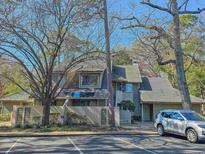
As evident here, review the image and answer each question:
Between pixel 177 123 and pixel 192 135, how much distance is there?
1.62m

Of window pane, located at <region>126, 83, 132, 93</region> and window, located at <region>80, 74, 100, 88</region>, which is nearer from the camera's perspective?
window, located at <region>80, 74, 100, 88</region>

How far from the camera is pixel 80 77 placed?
35.9m

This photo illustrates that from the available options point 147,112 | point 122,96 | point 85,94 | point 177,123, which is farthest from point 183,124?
point 147,112

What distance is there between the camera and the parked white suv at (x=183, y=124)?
15898 mm

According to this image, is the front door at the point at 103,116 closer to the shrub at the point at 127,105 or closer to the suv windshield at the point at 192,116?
the shrub at the point at 127,105

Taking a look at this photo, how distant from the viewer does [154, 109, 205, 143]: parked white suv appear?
15898 mm

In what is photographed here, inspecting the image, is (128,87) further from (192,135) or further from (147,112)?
(192,135)

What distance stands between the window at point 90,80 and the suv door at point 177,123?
17.9m

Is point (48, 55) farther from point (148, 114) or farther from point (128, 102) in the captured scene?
point (148, 114)

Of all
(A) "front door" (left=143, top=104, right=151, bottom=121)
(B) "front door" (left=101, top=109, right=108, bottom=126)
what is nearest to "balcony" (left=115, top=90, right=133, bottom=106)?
(A) "front door" (left=143, top=104, right=151, bottom=121)

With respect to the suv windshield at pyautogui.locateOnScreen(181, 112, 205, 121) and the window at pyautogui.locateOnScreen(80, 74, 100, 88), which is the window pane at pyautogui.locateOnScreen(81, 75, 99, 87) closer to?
the window at pyautogui.locateOnScreen(80, 74, 100, 88)

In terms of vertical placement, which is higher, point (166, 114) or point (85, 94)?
Result: point (85, 94)

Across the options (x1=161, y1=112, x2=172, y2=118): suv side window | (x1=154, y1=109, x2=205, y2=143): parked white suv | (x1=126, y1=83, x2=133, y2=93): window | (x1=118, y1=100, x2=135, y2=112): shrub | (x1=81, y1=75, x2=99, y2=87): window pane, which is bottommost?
(x1=154, y1=109, x2=205, y2=143): parked white suv

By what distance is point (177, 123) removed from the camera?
17.6 meters
